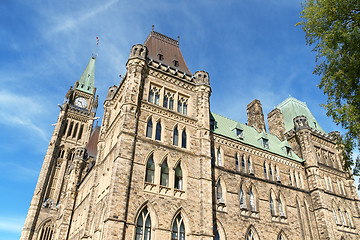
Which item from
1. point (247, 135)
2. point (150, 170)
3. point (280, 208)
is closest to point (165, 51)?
point (247, 135)

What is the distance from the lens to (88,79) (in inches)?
3098

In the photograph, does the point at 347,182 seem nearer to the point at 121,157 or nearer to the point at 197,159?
the point at 197,159

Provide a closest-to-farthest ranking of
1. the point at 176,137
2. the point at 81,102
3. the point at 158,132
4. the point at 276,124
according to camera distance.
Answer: the point at 158,132 → the point at 176,137 → the point at 276,124 → the point at 81,102

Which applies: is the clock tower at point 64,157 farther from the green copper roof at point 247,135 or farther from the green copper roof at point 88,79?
the green copper roof at point 247,135

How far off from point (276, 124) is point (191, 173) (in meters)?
19.7

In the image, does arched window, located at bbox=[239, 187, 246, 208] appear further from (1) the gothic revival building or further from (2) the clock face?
(2) the clock face

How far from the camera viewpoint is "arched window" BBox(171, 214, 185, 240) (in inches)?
744

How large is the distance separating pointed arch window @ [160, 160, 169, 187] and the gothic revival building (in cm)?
8

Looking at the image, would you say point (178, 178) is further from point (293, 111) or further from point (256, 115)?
point (293, 111)

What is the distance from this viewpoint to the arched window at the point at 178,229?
18.9m

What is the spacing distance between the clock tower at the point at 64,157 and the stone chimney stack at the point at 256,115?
21.6m

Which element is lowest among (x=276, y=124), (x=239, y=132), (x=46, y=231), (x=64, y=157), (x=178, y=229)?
(x=178, y=229)

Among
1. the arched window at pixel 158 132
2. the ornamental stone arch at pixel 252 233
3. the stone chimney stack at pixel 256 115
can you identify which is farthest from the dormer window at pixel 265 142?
the arched window at pixel 158 132

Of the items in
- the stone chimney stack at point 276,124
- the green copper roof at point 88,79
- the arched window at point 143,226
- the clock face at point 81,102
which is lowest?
the arched window at point 143,226
